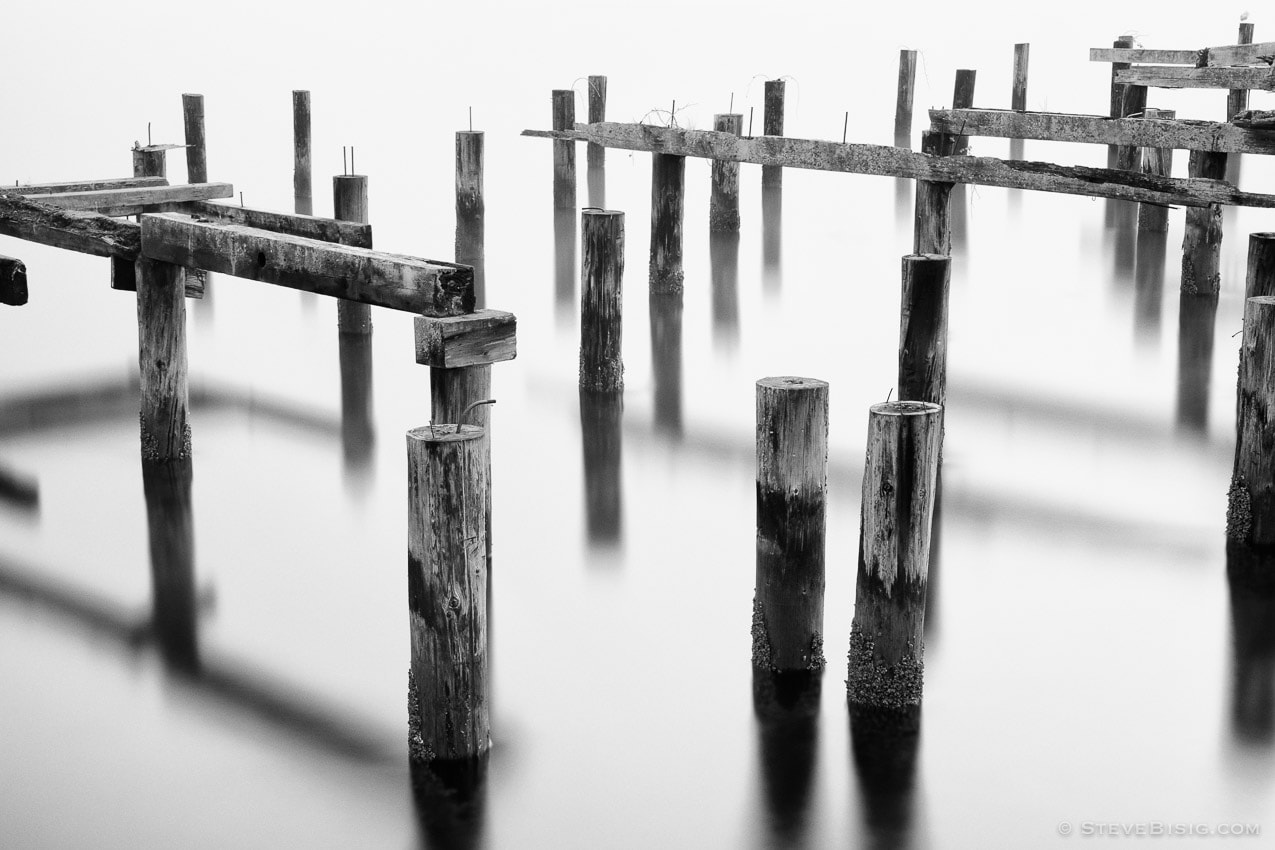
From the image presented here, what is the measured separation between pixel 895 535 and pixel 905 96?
670 inches

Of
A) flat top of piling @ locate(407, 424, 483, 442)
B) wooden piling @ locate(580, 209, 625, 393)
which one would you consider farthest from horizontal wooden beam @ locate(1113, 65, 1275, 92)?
flat top of piling @ locate(407, 424, 483, 442)

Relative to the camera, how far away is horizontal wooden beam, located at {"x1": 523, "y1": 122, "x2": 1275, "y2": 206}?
27.5 ft

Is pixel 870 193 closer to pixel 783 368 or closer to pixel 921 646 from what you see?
pixel 783 368

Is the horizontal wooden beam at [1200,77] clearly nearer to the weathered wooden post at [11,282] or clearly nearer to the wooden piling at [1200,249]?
the wooden piling at [1200,249]

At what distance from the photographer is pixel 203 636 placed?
6188 mm

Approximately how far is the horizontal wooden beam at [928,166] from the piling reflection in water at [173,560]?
13.8 feet

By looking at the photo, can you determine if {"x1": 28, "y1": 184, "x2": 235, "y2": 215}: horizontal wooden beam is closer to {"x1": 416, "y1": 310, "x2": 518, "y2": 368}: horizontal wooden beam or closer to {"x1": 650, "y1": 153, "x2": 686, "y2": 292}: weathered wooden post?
{"x1": 650, "y1": 153, "x2": 686, "y2": 292}: weathered wooden post

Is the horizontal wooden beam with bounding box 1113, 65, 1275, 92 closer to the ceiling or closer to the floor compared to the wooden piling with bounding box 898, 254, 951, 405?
closer to the ceiling

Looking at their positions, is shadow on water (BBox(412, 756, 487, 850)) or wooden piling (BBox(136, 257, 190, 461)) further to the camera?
wooden piling (BBox(136, 257, 190, 461))

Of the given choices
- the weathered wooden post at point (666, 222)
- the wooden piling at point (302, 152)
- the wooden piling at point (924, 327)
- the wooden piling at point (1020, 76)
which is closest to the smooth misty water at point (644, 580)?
the weathered wooden post at point (666, 222)

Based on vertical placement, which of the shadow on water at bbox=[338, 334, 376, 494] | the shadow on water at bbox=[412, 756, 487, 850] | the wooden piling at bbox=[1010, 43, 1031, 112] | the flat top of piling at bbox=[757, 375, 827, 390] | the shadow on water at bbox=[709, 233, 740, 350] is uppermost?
the wooden piling at bbox=[1010, 43, 1031, 112]

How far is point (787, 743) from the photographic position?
522 cm

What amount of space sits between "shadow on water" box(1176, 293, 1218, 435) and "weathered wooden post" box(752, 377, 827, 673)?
4414mm

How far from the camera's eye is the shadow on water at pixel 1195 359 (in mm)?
9297
